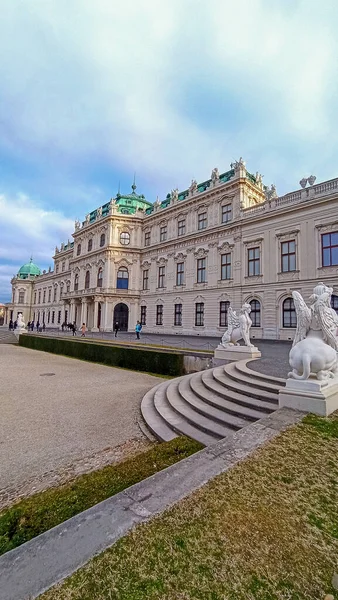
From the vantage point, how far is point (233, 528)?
2.37m

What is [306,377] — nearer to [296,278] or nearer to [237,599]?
[237,599]

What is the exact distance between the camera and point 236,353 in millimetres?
11930

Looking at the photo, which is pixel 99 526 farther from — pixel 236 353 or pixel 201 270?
pixel 201 270

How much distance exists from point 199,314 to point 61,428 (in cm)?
2390

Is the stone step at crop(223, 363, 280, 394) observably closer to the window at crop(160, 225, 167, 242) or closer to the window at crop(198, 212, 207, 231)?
the window at crop(198, 212, 207, 231)

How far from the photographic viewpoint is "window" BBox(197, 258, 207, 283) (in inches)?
1170

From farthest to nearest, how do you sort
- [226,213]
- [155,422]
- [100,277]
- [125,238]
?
[100,277], [125,238], [226,213], [155,422]

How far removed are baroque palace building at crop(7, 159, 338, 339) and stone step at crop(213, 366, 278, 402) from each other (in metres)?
15.4

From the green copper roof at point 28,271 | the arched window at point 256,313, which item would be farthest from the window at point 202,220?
the green copper roof at point 28,271

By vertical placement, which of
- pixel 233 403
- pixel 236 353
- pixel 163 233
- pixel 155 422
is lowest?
pixel 155 422

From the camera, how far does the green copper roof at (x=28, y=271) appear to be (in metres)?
67.8

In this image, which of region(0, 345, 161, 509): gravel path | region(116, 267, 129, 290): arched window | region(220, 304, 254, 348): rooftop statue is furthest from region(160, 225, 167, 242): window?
region(0, 345, 161, 509): gravel path

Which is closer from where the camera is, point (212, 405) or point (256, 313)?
point (212, 405)

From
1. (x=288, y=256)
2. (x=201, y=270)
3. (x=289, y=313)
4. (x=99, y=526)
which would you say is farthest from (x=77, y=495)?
(x=201, y=270)
